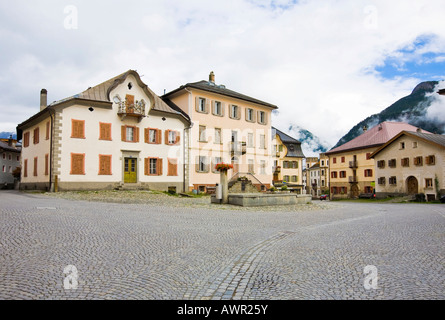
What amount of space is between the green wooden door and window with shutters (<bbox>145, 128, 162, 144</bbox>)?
7.86ft

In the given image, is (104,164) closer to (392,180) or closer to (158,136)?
(158,136)

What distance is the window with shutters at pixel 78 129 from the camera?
1128 inches

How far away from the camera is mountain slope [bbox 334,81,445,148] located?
132 m

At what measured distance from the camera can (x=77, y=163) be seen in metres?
28.7

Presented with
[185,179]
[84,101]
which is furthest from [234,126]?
[84,101]

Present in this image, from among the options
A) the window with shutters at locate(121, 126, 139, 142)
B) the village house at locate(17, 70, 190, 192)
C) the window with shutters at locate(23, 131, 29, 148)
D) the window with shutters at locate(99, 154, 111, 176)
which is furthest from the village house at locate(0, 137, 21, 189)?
the window with shutters at locate(121, 126, 139, 142)

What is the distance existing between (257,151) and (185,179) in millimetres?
11480

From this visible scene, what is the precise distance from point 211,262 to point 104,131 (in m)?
25.6

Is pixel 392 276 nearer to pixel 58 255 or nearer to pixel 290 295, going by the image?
pixel 290 295

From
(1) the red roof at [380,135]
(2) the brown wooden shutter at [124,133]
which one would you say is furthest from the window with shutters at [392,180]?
(2) the brown wooden shutter at [124,133]

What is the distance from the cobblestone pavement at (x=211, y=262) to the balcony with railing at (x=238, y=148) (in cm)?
2945

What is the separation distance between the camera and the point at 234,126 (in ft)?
134

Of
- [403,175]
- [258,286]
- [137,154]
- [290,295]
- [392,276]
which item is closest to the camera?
[290,295]

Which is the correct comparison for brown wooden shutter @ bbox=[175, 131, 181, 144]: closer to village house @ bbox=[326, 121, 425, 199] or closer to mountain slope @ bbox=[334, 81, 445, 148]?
village house @ bbox=[326, 121, 425, 199]
